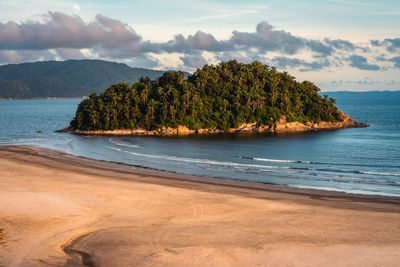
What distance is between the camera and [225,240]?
1894cm

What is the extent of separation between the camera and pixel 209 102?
11125 cm

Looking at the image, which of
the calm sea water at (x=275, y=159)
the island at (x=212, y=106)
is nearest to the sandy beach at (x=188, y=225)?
the calm sea water at (x=275, y=159)

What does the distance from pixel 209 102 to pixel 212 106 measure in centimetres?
235

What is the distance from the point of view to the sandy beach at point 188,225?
16.8 metres

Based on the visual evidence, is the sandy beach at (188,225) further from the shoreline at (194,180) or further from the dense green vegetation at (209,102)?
the dense green vegetation at (209,102)

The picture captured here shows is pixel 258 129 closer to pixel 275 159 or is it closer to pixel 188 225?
pixel 275 159

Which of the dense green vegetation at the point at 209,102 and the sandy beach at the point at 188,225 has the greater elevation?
the dense green vegetation at the point at 209,102

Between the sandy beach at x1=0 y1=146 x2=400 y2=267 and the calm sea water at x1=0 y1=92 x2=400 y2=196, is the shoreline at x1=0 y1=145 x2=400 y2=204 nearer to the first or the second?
the sandy beach at x1=0 y1=146 x2=400 y2=267

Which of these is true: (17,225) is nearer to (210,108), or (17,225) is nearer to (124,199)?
(124,199)

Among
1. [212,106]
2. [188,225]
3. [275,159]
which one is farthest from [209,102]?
[188,225]

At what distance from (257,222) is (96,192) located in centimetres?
1418

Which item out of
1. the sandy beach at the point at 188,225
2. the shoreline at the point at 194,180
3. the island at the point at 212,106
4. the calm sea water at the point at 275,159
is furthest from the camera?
the island at the point at 212,106

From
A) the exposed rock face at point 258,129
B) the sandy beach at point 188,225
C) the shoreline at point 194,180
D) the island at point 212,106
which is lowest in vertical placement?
the shoreline at point 194,180

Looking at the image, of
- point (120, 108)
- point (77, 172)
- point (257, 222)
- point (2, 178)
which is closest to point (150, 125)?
point (120, 108)
